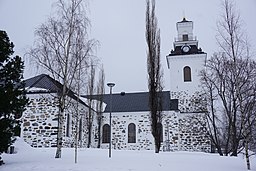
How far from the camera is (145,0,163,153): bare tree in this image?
703 inches

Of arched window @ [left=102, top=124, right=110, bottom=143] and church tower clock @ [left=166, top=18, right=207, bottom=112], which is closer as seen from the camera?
church tower clock @ [left=166, top=18, right=207, bottom=112]

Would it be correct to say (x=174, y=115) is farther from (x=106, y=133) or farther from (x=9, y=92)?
(x=9, y=92)

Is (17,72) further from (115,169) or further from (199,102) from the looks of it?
(199,102)

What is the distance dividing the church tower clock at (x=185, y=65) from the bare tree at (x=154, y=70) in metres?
9.39

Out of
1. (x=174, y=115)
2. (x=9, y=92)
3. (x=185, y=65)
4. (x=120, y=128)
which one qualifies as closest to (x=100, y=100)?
(x=120, y=128)

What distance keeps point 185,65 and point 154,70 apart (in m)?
10.8

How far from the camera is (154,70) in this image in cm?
1805

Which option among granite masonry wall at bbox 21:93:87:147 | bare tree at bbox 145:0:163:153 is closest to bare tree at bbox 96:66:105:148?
granite masonry wall at bbox 21:93:87:147

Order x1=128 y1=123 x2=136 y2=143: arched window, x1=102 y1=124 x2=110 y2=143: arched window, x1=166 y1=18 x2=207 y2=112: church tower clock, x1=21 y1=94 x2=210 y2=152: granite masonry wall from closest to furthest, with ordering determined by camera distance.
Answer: x1=21 y1=94 x2=210 y2=152: granite masonry wall
x1=166 y1=18 x2=207 y2=112: church tower clock
x1=128 y1=123 x2=136 y2=143: arched window
x1=102 y1=124 x2=110 y2=143: arched window

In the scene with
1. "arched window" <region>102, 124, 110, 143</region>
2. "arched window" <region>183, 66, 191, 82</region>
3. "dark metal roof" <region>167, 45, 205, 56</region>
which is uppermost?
"dark metal roof" <region>167, 45, 205, 56</region>

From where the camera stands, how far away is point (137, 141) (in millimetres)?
27312

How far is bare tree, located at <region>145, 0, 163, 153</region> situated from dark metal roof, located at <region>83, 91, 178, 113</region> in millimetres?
8886

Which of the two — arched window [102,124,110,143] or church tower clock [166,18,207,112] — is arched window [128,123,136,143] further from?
church tower clock [166,18,207,112]

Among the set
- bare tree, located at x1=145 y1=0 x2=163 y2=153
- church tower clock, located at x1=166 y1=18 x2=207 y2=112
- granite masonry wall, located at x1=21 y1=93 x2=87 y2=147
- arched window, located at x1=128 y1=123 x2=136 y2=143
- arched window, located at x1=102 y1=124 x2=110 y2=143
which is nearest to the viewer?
bare tree, located at x1=145 y1=0 x2=163 y2=153
